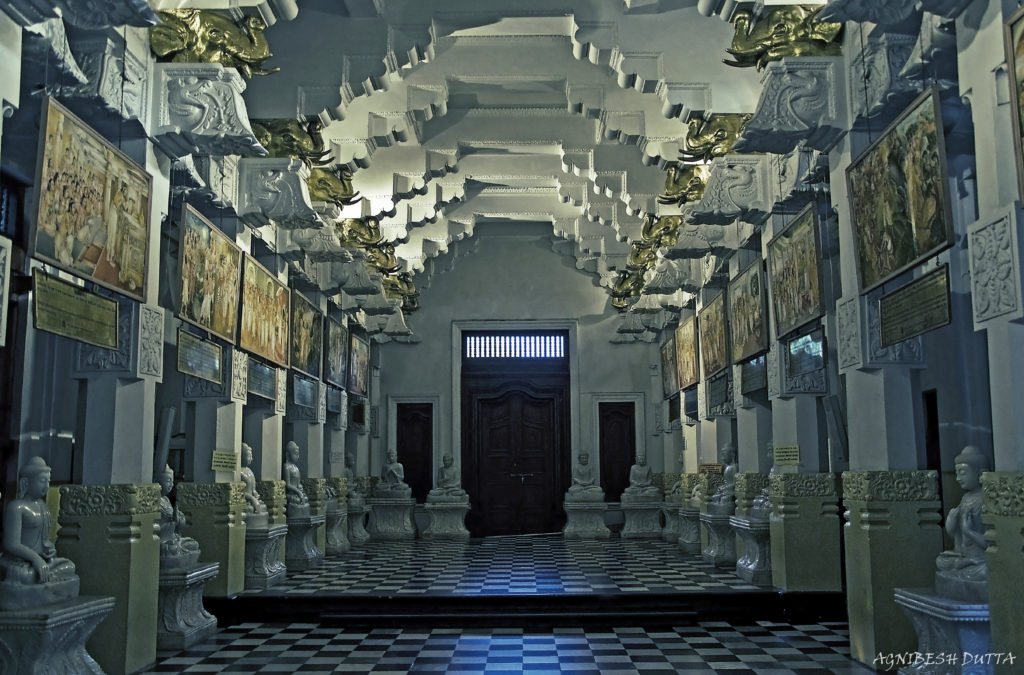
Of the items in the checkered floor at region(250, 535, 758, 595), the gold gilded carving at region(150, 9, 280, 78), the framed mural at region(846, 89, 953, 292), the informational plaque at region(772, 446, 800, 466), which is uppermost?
the gold gilded carving at region(150, 9, 280, 78)

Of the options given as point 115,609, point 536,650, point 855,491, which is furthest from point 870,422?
point 115,609

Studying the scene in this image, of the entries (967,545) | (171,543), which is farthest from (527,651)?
(967,545)

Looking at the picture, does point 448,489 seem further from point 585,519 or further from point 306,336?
point 306,336

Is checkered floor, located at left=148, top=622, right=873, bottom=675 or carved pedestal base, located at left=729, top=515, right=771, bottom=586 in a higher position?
carved pedestal base, located at left=729, top=515, right=771, bottom=586

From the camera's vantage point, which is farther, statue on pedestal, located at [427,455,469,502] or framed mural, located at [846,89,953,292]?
statue on pedestal, located at [427,455,469,502]

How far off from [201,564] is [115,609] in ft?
7.58

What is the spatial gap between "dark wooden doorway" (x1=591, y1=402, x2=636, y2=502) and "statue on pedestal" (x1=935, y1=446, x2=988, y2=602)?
1822cm

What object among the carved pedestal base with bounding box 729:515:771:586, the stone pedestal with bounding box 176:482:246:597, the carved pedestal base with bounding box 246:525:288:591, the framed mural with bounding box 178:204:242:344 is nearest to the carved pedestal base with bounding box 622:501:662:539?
the carved pedestal base with bounding box 729:515:771:586

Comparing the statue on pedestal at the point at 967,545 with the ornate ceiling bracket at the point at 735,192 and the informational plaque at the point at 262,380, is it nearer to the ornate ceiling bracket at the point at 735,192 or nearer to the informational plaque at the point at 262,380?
the ornate ceiling bracket at the point at 735,192

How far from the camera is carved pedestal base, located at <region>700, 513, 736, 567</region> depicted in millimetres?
15488

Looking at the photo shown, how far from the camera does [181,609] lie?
1034cm

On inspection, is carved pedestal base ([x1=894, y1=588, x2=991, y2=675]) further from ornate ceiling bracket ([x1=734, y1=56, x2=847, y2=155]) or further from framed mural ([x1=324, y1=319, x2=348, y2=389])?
framed mural ([x1=324, y1=319, x2=348, y2=389])

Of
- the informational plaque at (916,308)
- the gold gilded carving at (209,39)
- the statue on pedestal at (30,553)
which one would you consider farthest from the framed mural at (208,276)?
the informational plaque at (916,308)

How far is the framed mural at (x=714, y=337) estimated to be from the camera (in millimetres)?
15430
